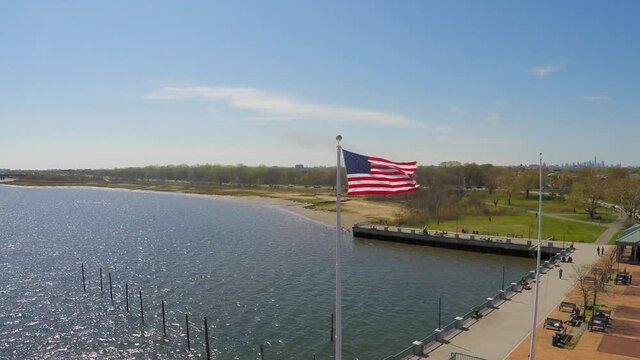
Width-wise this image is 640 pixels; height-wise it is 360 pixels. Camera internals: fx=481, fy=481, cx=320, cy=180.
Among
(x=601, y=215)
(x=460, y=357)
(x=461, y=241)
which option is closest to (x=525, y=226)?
(x=461, y=241)

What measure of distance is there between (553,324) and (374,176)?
24.6 metres

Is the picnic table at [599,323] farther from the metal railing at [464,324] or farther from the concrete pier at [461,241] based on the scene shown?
the concrete pier at [461,241]

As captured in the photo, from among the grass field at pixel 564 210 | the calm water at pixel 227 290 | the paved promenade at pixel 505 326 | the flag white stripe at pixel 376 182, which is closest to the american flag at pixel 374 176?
the flag white stripe at pixel 376 182

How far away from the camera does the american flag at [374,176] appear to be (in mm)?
15219

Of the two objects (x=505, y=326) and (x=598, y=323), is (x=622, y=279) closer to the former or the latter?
(x=598, y=323)

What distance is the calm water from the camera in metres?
36.4

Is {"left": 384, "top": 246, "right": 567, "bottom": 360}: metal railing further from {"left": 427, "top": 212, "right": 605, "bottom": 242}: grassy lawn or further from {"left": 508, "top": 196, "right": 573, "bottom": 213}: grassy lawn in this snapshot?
{"left": 508, "top": 196, "right": 573, "bottom": 213}: grassy lawn

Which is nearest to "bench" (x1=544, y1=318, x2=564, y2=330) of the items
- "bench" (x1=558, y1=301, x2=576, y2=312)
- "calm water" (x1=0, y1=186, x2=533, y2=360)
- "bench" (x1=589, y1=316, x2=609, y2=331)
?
"bench" (x1=589, y1=316, x2=609, y2=331)

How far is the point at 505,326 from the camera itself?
34.2 meters

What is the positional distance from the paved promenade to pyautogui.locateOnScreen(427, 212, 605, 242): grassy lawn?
1221 inches

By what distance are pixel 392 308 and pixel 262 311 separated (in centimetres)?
1180

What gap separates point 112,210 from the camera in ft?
447

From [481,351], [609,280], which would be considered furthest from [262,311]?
[609,280]

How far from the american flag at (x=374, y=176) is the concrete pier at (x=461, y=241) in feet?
185
